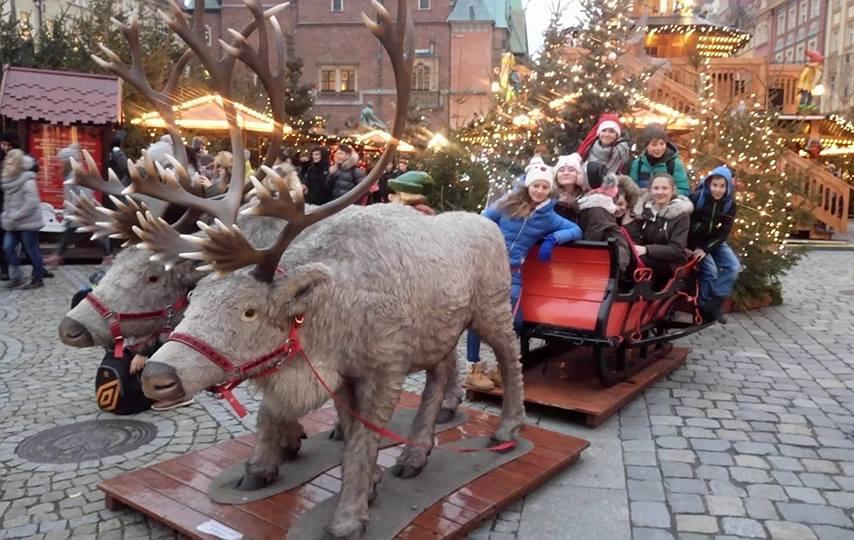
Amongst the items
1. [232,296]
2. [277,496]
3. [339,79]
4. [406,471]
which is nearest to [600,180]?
[406,471]

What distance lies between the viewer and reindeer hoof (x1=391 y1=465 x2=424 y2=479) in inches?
156

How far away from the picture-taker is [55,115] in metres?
11.4

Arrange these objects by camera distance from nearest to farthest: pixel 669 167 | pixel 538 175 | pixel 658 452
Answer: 1. pixel 658 452
2. pixel 538 175
3. pixel 669 167

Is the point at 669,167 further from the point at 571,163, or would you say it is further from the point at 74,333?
the point at 74,333

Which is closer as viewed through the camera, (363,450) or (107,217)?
(363,450)

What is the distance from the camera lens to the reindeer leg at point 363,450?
10.7 feet

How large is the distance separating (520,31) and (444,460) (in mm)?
47408

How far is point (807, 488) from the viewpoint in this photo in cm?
420

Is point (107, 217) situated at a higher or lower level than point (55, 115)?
lower

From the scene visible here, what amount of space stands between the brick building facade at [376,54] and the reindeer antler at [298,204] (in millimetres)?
36593

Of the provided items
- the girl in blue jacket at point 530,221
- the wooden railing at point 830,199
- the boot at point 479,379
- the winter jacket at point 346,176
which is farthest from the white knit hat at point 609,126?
the wooden railing at point 830,199

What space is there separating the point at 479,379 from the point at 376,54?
3650cm

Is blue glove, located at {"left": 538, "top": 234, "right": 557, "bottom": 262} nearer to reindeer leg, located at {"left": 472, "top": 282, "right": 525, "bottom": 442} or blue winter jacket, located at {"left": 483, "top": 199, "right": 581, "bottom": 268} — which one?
blue winter jacket, located at {"left": 483, "top": 199, "right": 581, "bottom": 268}

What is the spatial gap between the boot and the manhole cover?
240cm
